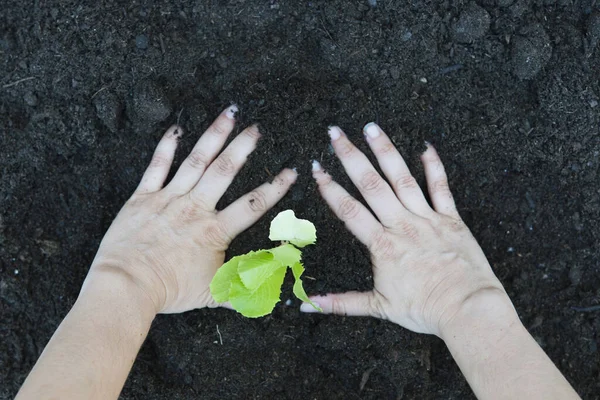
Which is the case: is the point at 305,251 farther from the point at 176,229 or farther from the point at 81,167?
the point at 81,167

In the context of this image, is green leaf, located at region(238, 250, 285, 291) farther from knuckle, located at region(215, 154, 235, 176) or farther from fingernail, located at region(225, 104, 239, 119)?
fingernail, located at region(225, 104, 239, 119)

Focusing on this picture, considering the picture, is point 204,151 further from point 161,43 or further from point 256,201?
point 161,43

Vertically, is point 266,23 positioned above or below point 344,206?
above

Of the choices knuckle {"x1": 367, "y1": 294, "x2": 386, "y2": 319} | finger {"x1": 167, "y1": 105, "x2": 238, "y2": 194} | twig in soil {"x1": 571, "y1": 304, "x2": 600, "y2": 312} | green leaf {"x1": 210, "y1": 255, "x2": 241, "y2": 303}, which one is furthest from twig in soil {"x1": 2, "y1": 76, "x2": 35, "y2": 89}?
twig in soil {"x1": 571, "y1": 304, "x2": 600, "y2": 312}

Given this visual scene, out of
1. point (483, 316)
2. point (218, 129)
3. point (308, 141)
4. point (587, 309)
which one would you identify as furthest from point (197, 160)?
point (587, 309)

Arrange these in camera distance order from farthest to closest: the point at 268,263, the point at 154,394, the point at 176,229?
the point at 154,394
the point at 176,229
the point at 268,263

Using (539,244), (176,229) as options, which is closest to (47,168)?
(176,229)
